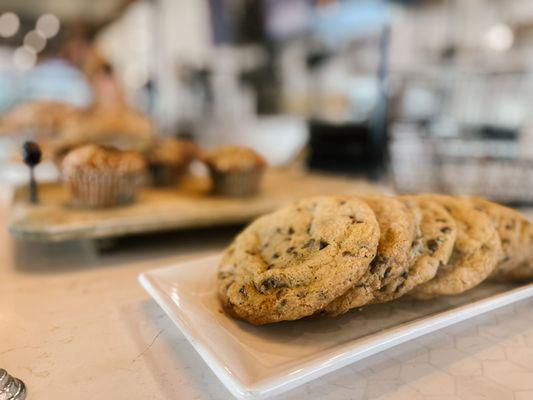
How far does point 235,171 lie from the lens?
3.33ft

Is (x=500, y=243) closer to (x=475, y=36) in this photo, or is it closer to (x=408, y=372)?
(x=408, y=372)

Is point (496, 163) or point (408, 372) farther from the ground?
point (496, 163)

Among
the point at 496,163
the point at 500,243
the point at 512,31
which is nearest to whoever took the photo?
the point at 500,243

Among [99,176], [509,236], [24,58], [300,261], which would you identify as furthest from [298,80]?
[300,261]

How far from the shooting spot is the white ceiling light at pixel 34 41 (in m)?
2.12

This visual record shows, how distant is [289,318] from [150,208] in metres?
0.56

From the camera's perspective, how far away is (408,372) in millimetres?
468

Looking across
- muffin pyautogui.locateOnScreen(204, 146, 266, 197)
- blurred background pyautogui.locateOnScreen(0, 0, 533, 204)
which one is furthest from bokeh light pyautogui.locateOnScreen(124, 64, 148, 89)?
muffin pyautogui.locateOnScreen(204, 146, 266, 197)

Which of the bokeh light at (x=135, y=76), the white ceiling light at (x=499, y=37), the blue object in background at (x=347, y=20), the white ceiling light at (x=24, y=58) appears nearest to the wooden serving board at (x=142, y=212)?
the blue object in background at (x=347, y=20)

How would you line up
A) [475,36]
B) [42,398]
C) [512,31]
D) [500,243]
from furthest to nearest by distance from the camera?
[475,36] < [512,31] < [500,243] < [42,398]

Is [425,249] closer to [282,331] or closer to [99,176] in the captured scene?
[282,331]

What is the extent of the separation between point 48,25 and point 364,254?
2.41 m

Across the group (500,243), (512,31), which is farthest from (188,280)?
(512,31)

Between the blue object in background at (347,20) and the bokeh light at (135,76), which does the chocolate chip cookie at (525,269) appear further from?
the bokeh light at (135,76)
